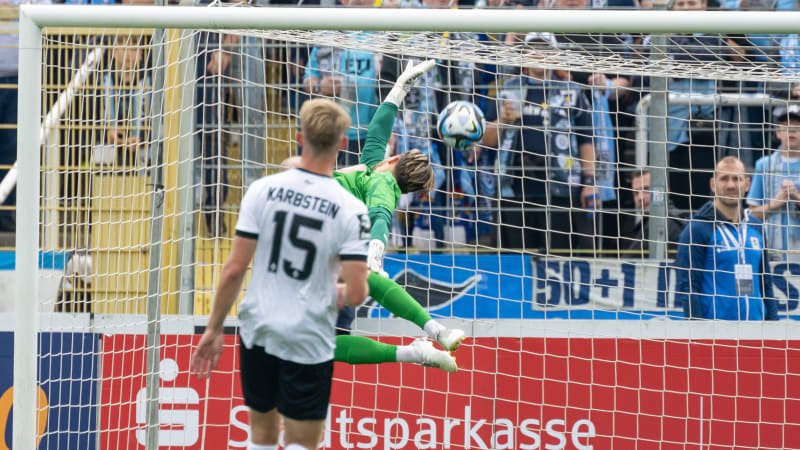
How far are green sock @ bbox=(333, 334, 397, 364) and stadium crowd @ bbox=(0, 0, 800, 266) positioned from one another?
1.45m

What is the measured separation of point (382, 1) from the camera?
689cm

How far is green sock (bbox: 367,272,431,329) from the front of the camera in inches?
191

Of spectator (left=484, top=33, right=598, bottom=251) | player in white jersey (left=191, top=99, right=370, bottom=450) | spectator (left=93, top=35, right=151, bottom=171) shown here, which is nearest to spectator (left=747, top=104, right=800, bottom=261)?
spectator (left=484, top=33, right=598, bottom=251)

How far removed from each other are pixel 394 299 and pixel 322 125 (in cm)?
162

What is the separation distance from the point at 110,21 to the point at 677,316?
3846mm

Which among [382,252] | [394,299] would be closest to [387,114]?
[382,252]

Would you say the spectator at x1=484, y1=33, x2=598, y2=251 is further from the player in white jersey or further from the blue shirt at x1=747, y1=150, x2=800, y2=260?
the player in white jersey

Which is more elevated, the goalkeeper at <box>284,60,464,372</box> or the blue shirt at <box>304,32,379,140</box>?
the blue shirt at <box>304,32,379,140</box>

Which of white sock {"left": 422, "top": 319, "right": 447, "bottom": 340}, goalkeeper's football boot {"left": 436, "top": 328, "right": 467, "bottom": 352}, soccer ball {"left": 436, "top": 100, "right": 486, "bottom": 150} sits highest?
soccer ball {"left": 436, "top": 100, "right": 486, "bottom": 150}

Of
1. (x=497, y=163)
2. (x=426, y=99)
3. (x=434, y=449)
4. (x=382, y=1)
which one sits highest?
(x=382, y=1)

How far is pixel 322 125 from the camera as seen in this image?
3457 mm

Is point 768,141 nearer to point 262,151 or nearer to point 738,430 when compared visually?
point 738,430

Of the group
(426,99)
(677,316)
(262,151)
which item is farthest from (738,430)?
(262,151)

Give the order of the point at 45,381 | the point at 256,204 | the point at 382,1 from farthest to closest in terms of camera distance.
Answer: the point at 382,1
the point at 45,381
the point at 256,204
